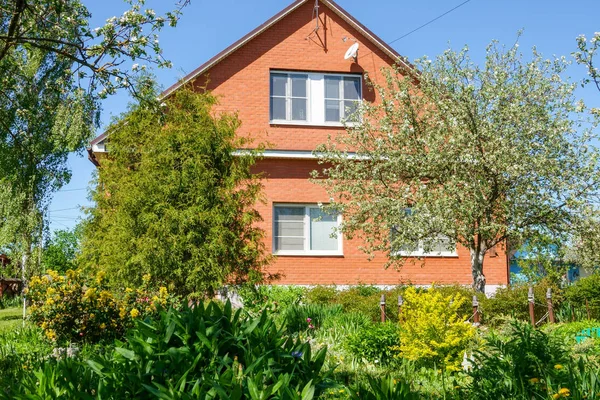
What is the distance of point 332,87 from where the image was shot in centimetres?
1934

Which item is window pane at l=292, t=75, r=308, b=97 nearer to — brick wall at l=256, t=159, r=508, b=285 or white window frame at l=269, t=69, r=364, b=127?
white window frame at l=269, t=69, r=364, b=127

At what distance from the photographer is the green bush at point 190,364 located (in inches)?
125

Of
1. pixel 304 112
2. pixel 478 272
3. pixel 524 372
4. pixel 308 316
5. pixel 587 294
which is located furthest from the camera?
pixel 304 112

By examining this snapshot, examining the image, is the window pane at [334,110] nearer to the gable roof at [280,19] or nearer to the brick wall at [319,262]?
the brick wall at [319,262]

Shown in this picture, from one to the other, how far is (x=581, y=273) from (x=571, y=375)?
44.1m

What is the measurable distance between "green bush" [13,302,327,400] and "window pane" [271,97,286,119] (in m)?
15.6

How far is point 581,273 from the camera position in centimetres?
4441

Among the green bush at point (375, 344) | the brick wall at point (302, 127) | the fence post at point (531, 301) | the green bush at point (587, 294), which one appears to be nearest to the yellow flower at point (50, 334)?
the green bush at point (375, 344)

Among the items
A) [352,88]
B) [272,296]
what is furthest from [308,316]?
[352,88]

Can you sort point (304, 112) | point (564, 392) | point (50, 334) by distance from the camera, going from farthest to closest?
point (304, 112), point (50, 334), point (564, 392)

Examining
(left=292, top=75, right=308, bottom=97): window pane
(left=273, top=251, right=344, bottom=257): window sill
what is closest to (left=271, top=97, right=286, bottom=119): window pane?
(left=292, top=75, right=308, bottom=97): window pane

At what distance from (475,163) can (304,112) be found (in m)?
6.53

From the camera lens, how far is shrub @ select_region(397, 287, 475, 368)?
27.2ft

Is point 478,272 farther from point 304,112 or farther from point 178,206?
point 178,206
